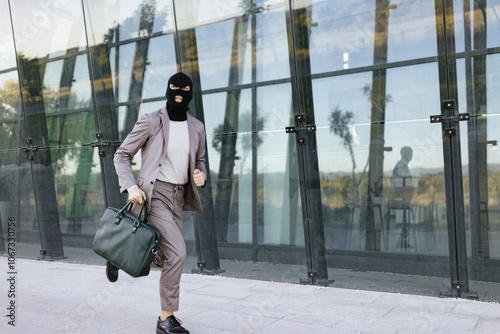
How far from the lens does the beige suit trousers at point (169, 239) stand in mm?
4141

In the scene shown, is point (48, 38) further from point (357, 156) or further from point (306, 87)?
point (357, 156)

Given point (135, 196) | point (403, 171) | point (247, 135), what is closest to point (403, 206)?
point (403, 171)

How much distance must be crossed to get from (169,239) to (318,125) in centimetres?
293

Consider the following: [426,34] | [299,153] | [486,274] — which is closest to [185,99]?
[299,153]

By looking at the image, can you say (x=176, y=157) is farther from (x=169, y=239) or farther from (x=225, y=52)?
(x=225, y=52)

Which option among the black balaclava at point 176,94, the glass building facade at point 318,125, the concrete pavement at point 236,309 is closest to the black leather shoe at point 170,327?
the concrete pavement at point 236,309

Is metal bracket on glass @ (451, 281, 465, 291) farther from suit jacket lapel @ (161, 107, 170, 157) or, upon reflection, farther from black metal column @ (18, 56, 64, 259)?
black metal column @ (18, 56, 64, 259)

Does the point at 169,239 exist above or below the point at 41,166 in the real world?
below

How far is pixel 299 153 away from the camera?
6602 mm

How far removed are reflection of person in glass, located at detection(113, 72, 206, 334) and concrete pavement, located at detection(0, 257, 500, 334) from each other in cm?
55

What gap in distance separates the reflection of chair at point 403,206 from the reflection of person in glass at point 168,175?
2656 millimetres

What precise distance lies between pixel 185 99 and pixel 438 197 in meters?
3.09

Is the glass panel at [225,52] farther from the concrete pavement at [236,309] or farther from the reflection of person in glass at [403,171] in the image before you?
the concrete pavement at [236,309]

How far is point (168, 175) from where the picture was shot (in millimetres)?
4348
